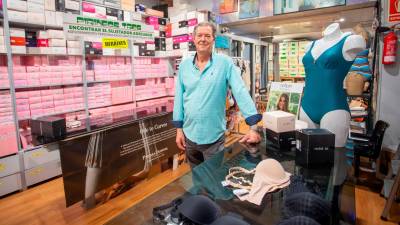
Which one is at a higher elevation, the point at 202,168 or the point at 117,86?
the point at 117,86

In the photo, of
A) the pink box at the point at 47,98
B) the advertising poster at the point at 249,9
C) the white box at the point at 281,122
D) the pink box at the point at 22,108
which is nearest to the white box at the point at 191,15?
the advertising poster at the point at 249,9

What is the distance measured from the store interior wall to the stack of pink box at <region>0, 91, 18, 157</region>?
15.2 ft

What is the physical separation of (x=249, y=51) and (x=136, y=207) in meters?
6.80

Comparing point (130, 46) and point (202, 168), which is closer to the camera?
point (202, 168)

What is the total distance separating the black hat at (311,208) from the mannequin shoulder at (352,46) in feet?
4.64

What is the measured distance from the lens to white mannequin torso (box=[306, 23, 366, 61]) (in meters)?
1.87

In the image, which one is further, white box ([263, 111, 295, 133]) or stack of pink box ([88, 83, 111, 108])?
stack of pink box ([88, 83, 111, 108])

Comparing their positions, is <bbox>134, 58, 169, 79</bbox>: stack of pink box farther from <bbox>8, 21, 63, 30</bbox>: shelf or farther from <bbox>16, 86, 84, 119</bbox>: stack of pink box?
<bbox>8, 21, 63, 30</bbox>: shelf

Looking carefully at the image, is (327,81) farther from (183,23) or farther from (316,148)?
(183,23)

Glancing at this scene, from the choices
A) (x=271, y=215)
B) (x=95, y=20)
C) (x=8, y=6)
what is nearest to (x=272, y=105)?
(x=271, y=215)

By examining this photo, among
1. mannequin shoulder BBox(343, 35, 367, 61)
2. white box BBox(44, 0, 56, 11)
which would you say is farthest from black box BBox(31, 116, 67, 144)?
mannequin shoulder BBox(343, 35, 367, 61)

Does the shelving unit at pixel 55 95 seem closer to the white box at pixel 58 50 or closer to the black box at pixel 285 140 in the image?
the white box at pixel 58 50

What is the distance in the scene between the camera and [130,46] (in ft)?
15.9

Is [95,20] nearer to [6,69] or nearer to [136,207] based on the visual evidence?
[6,69]
